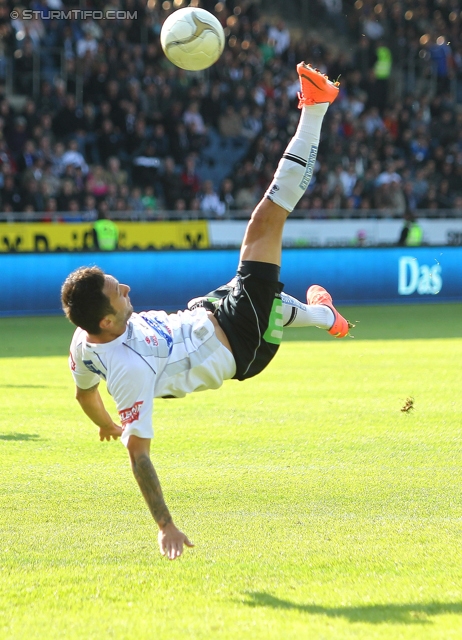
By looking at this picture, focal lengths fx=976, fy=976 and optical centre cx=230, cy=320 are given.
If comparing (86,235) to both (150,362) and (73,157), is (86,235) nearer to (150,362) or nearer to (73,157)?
(73,157)

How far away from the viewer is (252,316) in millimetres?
6031

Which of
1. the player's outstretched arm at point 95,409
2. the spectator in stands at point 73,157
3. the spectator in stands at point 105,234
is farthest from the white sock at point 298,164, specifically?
the spectator in stands at point 73,157

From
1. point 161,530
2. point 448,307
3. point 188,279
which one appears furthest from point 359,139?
point 161,530

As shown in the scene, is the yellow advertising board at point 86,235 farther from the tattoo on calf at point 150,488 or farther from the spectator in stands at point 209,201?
the tattoo on calf at point 150,488

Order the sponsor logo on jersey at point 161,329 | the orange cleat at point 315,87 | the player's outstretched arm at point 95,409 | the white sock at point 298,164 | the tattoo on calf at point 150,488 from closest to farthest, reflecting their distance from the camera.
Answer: the tattoo on calf at point 150,488 < the sponsor logo on jersey at point 161,329 < the player's outstretched arm at point 95,409 < the white sock at point 298,164 < the orange cleat at point 315,87

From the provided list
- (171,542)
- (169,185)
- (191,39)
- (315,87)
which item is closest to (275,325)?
(315,87)

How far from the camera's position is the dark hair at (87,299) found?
5.18 metres

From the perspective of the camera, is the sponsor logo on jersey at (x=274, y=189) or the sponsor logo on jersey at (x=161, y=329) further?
the sponsor logo on jersey at (x=274, y=189)

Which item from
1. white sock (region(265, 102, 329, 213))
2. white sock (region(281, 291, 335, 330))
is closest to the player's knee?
white sock (region(265, 102, 329, 213))

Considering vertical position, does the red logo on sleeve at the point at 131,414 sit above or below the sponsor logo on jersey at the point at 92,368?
below

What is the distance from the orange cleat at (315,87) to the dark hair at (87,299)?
2192 mm

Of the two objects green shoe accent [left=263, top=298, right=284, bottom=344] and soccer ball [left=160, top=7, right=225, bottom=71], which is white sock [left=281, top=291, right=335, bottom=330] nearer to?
green shoe accent [left=263, top=298, right=284, bottom=344]

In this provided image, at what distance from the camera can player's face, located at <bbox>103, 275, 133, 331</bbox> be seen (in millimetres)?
5250

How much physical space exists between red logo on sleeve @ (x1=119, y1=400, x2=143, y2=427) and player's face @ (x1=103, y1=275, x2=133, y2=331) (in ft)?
1.56
